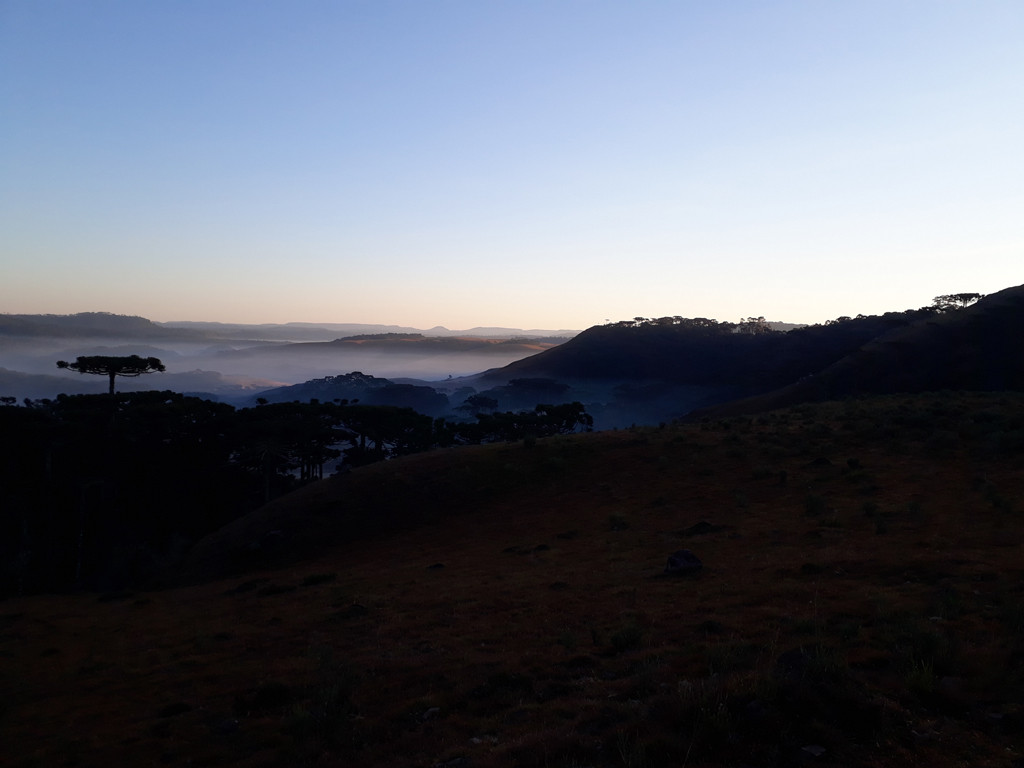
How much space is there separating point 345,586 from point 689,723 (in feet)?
50.6

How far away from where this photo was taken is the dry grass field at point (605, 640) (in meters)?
7.32

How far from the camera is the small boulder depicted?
1594 centimetres

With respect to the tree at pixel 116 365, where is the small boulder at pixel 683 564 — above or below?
below

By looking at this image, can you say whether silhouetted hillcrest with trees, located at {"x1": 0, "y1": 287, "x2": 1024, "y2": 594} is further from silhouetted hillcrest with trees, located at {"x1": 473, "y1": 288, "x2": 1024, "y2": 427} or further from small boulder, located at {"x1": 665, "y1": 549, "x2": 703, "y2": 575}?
small boulder, located at {"x1": 665, "y1": 549, "x2": 703, "y2": 575}

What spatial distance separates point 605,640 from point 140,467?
152ft

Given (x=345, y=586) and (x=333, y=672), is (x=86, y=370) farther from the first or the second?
(x=333, y=672)

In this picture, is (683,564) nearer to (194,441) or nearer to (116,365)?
(116,365)

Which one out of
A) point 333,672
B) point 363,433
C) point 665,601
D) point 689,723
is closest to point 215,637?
point 333,672

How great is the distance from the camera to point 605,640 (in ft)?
37.9

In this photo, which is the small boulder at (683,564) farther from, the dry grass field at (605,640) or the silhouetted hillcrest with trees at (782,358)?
the silhouetted hillcrest with trees at (782,358)

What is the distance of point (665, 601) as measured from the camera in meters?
13.7

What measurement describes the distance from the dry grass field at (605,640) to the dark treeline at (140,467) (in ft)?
50.1

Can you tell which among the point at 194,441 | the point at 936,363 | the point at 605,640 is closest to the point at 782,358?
the point at 936,363

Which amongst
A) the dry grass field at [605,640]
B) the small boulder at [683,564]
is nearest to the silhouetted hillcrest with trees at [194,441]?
the dry grass field at [605,640]
